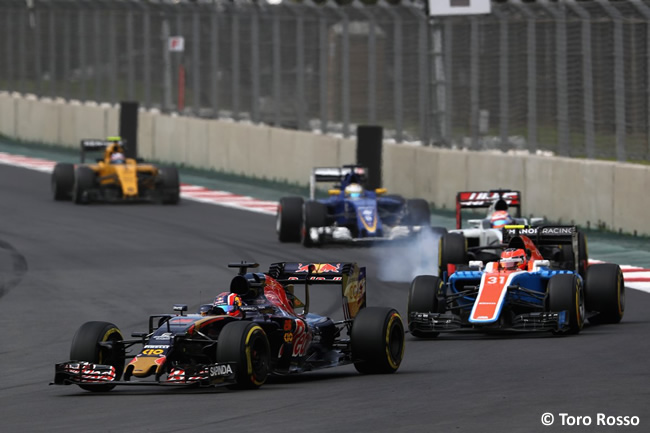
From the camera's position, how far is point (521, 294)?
671 inches

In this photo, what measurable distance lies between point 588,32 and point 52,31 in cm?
2269

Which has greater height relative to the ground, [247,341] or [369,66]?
[369,66]

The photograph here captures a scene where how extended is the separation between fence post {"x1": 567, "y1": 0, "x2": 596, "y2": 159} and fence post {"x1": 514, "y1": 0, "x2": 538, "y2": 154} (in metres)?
1.36

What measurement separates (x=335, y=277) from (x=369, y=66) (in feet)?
64.1

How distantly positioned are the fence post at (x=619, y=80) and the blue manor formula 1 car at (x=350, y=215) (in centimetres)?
353

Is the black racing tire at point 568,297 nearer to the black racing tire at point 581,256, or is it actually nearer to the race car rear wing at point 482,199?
the black racing tire at point 581,256

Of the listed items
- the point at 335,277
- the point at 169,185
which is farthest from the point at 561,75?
the point at 335,277

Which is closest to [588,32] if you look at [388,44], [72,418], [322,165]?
[388,44]

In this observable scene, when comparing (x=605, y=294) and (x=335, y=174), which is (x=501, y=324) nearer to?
(x=605, y=294)

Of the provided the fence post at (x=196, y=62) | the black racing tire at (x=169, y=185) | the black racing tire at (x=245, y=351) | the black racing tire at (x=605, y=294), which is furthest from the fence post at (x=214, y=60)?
the black racing tire at (x=245, y=351)

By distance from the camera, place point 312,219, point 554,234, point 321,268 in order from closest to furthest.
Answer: point 321,268, point 554,234, point 312,219

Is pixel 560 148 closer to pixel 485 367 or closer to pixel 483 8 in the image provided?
→ pixel 483 8

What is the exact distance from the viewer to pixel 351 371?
14734 mm

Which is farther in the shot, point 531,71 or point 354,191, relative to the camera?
point 531,71
